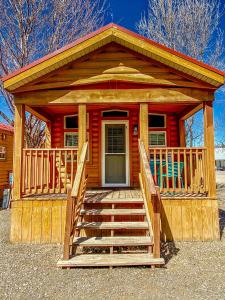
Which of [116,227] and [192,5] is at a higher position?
[192,5]

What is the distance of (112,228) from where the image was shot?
4.80 m

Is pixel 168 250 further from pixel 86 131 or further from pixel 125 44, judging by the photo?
pixel 125 44

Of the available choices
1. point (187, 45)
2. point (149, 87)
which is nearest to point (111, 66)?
point (149, 87)

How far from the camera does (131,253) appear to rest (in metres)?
4.59

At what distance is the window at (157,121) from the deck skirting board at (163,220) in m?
3.53

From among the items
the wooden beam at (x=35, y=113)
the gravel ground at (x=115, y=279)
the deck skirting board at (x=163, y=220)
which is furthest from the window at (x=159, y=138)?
the gravel ground at (x=115, y=279)

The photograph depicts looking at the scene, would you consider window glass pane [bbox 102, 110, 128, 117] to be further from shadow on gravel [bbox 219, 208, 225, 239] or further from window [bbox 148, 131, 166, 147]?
shadow on gravel [bbox 219, 208, 225, 239]

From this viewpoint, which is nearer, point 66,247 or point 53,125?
point 66,247

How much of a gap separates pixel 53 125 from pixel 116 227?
4.91m

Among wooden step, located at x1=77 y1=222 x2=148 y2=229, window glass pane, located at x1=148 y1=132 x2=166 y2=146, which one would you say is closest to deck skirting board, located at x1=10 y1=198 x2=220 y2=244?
wooden step, located at x1=77 y1=222 x2=148 y2=229

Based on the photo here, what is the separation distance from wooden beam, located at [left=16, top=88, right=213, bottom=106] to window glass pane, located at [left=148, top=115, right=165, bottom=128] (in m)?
2.62

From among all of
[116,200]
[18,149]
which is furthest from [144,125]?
[18,149]

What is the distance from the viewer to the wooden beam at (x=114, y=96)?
582 centimetres

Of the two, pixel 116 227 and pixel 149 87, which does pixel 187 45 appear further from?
pixel 116 227
